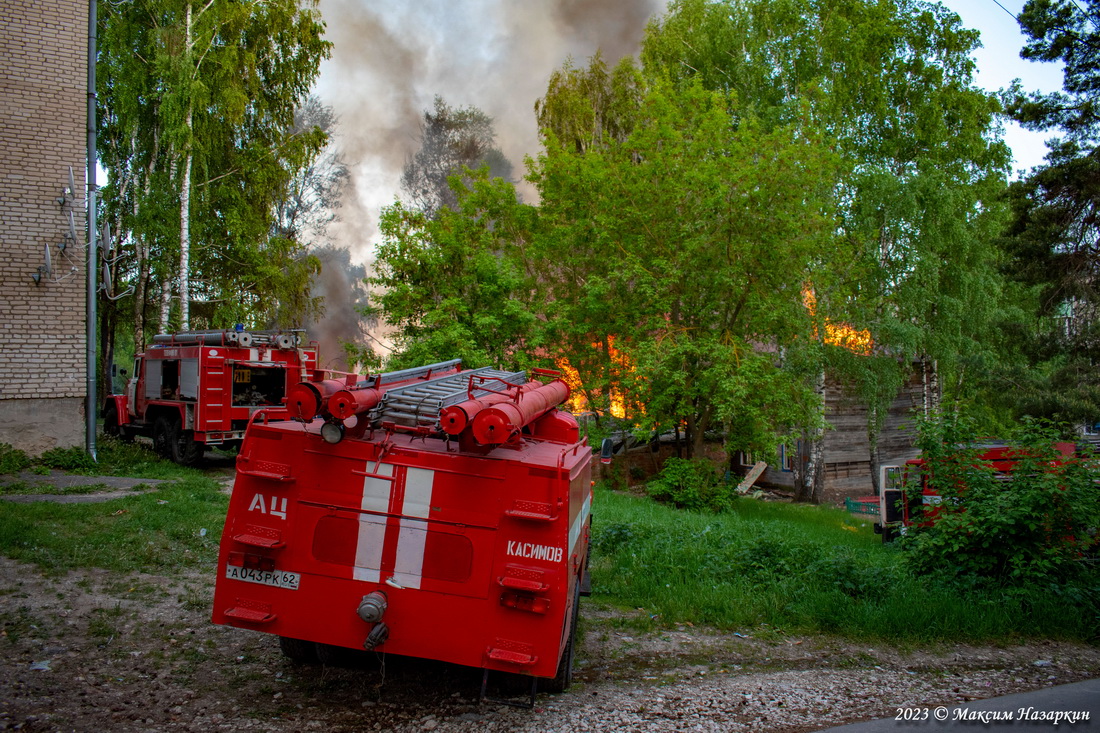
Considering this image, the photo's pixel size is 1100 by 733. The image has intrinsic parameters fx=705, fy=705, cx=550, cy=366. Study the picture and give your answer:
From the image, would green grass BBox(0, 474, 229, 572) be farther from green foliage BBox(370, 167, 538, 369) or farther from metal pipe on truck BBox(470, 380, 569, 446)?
green foliage BBox(370, 167, 538, 369)

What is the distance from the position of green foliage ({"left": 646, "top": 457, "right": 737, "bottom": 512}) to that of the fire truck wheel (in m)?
12.3

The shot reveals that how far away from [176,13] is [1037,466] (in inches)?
981

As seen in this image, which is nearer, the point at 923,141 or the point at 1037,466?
the point at 1037,466

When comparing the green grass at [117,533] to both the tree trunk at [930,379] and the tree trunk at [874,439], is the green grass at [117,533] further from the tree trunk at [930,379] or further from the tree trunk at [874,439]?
the tree trunk at [930,379]

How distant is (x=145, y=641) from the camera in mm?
5945

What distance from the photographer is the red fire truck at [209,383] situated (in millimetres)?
15648

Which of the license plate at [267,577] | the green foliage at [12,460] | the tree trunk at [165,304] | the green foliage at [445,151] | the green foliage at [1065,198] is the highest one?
the green foliage at [445,151]

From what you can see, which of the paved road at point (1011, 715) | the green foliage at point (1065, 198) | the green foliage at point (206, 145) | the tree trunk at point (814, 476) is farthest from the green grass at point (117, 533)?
the tree trunk at point (814, 476)

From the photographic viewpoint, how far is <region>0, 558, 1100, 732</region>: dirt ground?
15.6 ft

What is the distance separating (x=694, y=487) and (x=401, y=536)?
14316 millimetres

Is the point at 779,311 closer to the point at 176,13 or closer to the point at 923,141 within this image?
the point at 923,141

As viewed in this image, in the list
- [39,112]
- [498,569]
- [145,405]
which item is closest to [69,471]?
[145,405]

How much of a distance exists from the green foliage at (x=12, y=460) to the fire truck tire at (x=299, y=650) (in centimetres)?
1171

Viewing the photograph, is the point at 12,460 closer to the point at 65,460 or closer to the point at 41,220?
the point at 65,460
